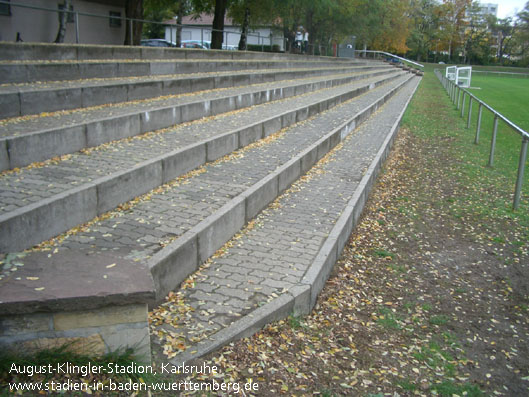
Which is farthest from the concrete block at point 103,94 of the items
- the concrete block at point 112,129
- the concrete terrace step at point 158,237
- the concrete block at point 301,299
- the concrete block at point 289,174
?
the concrete block at point 301,299

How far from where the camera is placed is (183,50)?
15102 mm

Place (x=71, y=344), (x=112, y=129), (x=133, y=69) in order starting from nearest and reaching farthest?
(x=71, y=344)
(x=112, y=129)
(x=133, y=69)

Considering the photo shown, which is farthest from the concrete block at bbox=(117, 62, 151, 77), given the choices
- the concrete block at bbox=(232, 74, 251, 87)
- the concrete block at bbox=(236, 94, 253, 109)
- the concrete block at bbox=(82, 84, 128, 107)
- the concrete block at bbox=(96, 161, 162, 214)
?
the concrete block at bbox=(96, 161, 162, 214)

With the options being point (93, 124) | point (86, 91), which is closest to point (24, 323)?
point (93, 124)

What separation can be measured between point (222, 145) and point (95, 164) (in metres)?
2.59

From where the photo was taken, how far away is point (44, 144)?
6.27m

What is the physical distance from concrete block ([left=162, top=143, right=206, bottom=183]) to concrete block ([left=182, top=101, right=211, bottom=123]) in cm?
→ 234

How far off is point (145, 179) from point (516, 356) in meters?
4.46

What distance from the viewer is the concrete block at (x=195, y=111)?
984cm

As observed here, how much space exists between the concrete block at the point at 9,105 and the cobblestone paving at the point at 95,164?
1.39 m

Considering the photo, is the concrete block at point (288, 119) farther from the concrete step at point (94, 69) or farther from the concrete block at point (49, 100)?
the concrete block at point (49, 100)

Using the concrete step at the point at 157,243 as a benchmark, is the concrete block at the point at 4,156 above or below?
above

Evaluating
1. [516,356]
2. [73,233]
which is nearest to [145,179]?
[73,233]

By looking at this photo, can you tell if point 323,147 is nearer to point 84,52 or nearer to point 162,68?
point 162,68
